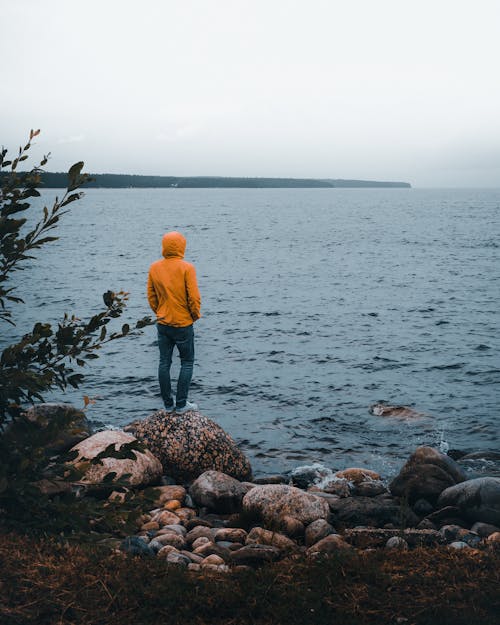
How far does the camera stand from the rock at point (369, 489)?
28.0 feet

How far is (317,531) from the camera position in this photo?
21.2ft

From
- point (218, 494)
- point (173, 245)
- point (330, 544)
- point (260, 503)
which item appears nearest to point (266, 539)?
point (330, 544)

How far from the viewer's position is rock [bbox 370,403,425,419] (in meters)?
12.7

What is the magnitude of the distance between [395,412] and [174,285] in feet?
20.9

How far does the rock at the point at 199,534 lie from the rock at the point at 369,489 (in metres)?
2.76

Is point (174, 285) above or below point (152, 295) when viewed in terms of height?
above

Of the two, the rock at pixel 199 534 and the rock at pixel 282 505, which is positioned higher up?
the rock at pixel 282 505

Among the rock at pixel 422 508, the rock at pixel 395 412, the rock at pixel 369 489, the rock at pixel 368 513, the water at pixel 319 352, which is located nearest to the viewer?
the rock at pixel 368 513

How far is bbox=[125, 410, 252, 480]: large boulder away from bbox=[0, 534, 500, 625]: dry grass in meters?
4.01

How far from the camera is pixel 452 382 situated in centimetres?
1498

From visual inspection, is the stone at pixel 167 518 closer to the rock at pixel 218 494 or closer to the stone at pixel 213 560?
the rock at pixel 218 494

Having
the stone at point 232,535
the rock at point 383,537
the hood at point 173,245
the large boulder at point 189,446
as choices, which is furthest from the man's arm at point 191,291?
the rock at point 383,537

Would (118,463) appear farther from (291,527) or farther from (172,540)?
(291,527)

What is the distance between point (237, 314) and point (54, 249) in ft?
113
